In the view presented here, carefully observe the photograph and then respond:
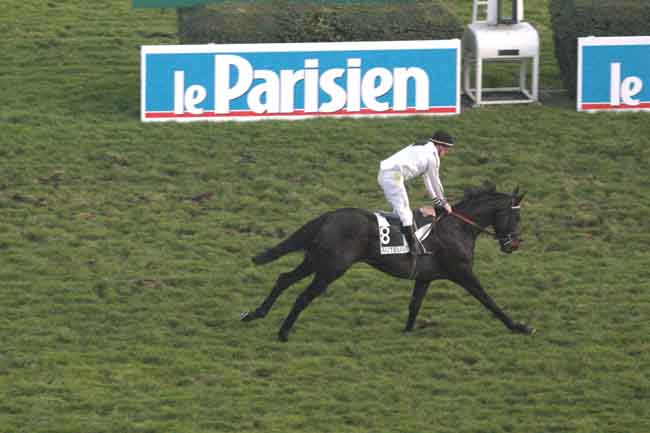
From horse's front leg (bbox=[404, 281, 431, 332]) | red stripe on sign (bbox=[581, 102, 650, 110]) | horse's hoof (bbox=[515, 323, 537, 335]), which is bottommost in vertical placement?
horse's hoof (bbox=[515, 323, 537, 335])

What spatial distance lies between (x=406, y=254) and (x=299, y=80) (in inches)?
260

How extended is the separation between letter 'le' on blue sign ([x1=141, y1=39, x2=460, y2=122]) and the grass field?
12.1 inches

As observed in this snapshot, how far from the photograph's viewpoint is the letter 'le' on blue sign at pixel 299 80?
1973cm

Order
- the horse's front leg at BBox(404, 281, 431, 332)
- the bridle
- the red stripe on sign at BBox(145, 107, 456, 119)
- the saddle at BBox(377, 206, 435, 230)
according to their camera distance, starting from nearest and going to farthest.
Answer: the saddle at BBox(377, 206, 435, 230)
the bridle
the horse's front leg at BBox(404, 281, 431, 332)
the red stripe on sign at BBox(145, 107, 456, 119)

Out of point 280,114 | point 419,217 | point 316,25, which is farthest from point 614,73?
point 419,217

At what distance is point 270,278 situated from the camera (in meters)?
15.7

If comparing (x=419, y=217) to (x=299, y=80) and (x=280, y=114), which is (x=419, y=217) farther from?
(x=280, y=114)

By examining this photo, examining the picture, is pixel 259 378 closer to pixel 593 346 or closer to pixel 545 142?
pixel 593 346

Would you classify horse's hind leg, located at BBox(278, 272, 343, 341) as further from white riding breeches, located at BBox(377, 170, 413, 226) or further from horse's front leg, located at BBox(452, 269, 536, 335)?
horse's front leg, located at BBox(452, 269, 536, 335)

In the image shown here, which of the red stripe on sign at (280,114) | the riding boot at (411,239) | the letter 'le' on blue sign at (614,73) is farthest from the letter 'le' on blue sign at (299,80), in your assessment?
the riding boot at (411,239)

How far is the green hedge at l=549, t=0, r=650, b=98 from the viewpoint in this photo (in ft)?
67.8

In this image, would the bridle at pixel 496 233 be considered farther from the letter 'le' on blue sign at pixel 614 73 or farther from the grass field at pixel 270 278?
Answer: the letter 'le' on blue sign at pixel 614 73

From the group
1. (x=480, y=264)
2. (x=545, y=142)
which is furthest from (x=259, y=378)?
(x=545, y=142)

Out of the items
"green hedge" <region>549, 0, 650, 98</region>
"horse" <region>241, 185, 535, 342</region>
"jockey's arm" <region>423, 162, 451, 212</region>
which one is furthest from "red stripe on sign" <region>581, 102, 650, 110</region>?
"jockey's arm" <region>423, 162, 451, 212</region>
